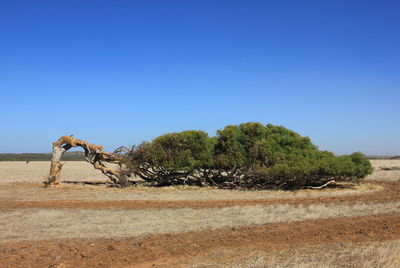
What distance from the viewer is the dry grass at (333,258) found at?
22.8 feet

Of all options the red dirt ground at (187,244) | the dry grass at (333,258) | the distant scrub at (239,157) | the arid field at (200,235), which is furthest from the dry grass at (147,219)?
the distant scrub at (239,157)

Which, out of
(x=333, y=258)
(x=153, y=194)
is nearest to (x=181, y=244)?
(x=333, y=258)

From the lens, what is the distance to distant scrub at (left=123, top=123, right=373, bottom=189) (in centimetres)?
2375

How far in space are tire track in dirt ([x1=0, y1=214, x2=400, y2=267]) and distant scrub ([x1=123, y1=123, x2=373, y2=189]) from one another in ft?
42.6

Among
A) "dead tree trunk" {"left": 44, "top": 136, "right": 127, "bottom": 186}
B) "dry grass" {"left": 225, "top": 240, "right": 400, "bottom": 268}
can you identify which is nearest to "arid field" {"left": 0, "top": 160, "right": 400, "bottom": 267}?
"dry grass" {"left": 225, "top": 240, "right": 400, "bottom": 268}

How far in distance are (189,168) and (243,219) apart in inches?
504

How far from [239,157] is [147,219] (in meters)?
13.3

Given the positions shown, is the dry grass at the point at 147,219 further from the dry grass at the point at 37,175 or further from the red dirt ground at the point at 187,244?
the dry grass at the point at 37,175

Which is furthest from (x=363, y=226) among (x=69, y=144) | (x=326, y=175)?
(x=69, y=144)

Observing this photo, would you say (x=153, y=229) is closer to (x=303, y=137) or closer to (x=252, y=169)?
(x=252, y=169)

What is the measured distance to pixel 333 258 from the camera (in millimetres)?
7414

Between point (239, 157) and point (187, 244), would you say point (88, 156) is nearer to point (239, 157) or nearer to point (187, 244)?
point (239, 157)

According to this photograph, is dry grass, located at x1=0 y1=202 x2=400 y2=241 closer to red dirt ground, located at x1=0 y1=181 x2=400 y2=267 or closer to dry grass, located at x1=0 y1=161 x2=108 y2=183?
red dirt ground, located at x1=0 y1=181 x2=400 y2=267

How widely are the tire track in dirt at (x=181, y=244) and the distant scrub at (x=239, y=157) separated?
12999 mm
